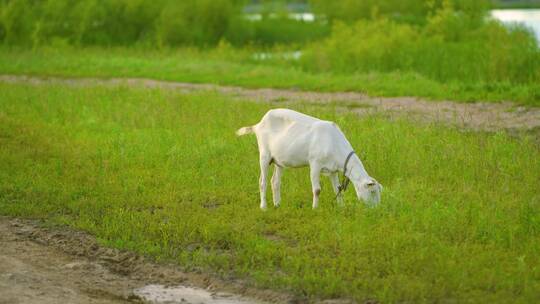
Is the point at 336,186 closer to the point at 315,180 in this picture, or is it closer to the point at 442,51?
the point at 315,180

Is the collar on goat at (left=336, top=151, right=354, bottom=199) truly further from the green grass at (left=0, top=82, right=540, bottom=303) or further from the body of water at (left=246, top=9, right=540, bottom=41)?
the body of water at (left=246, top=9, right=540, bottom=41)

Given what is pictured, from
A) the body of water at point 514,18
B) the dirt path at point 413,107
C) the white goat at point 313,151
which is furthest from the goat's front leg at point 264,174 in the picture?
the body of water at point 514,18

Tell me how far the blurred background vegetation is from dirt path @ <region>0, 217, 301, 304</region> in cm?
1297

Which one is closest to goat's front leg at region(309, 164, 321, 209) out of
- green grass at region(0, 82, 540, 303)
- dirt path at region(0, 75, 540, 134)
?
green grass at region(0, 82, 540, 303)

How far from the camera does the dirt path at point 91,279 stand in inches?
295

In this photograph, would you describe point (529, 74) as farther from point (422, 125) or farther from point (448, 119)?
point (422, 125)

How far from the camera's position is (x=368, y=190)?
30.5 ft

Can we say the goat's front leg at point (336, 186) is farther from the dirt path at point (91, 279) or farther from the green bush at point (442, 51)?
the green bush at point (442, 51)

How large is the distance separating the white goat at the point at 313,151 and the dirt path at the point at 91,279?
2113 millimetres

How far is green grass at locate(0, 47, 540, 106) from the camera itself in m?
18.8

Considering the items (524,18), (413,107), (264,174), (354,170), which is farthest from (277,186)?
(524,18)

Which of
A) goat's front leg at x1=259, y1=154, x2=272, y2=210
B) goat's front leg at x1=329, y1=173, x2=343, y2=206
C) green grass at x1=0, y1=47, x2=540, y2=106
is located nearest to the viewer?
goat's front leg at x1=329, y1=173, x2=343, y2=206

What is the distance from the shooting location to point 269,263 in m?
8.16

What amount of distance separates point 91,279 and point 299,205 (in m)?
3.10
